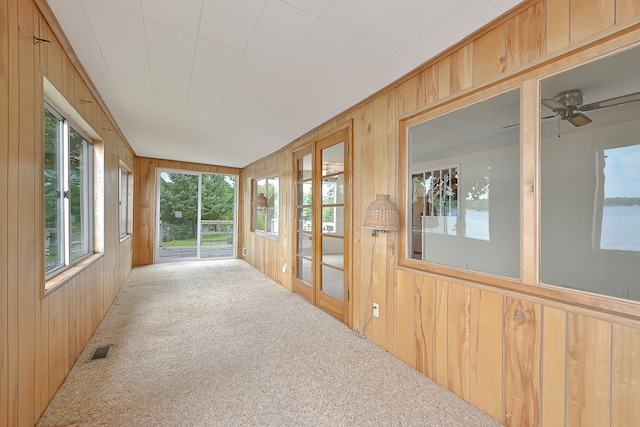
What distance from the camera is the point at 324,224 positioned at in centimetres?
343

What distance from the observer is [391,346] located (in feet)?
7.59

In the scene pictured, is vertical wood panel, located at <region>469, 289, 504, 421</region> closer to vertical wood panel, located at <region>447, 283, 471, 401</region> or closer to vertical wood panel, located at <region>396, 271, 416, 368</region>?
vertical wood panel, located at <region>447, 283, 471, 401</region>

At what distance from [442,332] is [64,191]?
3.08 meters

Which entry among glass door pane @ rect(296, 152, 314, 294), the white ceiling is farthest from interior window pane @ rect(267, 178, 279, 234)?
the white ceiling

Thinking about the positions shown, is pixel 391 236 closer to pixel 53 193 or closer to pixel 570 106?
pixel 570 106

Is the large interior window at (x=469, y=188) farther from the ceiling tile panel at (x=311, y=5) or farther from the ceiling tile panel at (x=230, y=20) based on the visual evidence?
the ceiling tile panel at (x=230, y=20)

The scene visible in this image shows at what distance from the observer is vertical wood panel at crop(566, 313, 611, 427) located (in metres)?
1.19

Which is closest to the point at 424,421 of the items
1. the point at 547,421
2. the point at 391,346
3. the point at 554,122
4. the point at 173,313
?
the point at 547,421

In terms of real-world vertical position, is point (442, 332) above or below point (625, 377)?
below

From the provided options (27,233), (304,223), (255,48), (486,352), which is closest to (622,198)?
(486,352)

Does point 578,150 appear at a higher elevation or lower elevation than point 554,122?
lower

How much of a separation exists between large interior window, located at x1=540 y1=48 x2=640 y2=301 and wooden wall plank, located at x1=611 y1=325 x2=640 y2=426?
18cm

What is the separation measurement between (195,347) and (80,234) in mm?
1571

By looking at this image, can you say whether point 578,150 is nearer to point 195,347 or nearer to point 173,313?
point 195,347
